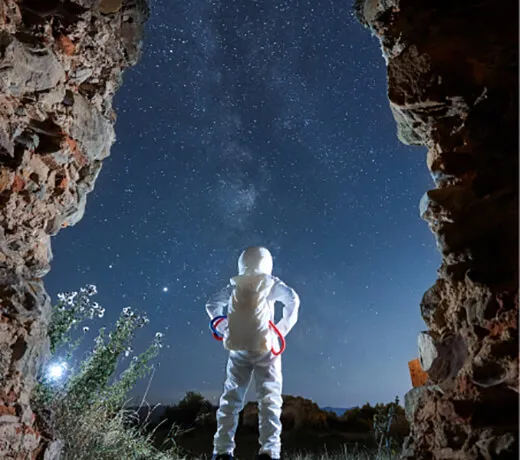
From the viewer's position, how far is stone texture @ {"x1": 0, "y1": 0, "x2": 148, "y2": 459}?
273 centimetres

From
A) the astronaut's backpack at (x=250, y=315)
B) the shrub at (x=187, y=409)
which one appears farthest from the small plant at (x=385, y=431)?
the shrub at (x=187, y=409)

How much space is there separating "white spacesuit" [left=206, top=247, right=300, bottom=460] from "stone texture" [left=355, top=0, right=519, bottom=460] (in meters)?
1.74

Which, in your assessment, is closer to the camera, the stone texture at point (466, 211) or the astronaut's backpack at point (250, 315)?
the stone texture at point (466, 211)

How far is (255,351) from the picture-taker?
4.11 m

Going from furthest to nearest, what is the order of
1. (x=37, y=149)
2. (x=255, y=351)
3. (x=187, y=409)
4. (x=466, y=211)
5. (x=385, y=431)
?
1. (x=187, y=409)
2. (x=385, y=431)
3. (x=255, y=351)
4. (x=37, y=149)
5. (x=466, y=211)

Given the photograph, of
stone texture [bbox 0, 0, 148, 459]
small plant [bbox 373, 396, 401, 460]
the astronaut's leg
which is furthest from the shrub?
stone texture [bbox 0, 0, 148, 459]

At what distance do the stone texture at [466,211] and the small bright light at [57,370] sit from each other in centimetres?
320

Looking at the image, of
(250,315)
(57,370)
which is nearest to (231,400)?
(250,315)

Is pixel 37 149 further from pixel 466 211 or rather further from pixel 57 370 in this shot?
pixel 466 211

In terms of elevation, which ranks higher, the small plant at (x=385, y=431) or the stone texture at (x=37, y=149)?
the stone texture at (x=37, y=149)

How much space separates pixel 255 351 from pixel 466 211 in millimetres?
2471

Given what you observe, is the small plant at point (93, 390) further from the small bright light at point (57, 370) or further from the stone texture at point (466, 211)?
the stone texture at point (466, 211)

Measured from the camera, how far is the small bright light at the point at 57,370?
13.6ft

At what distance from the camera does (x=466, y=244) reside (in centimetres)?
220
